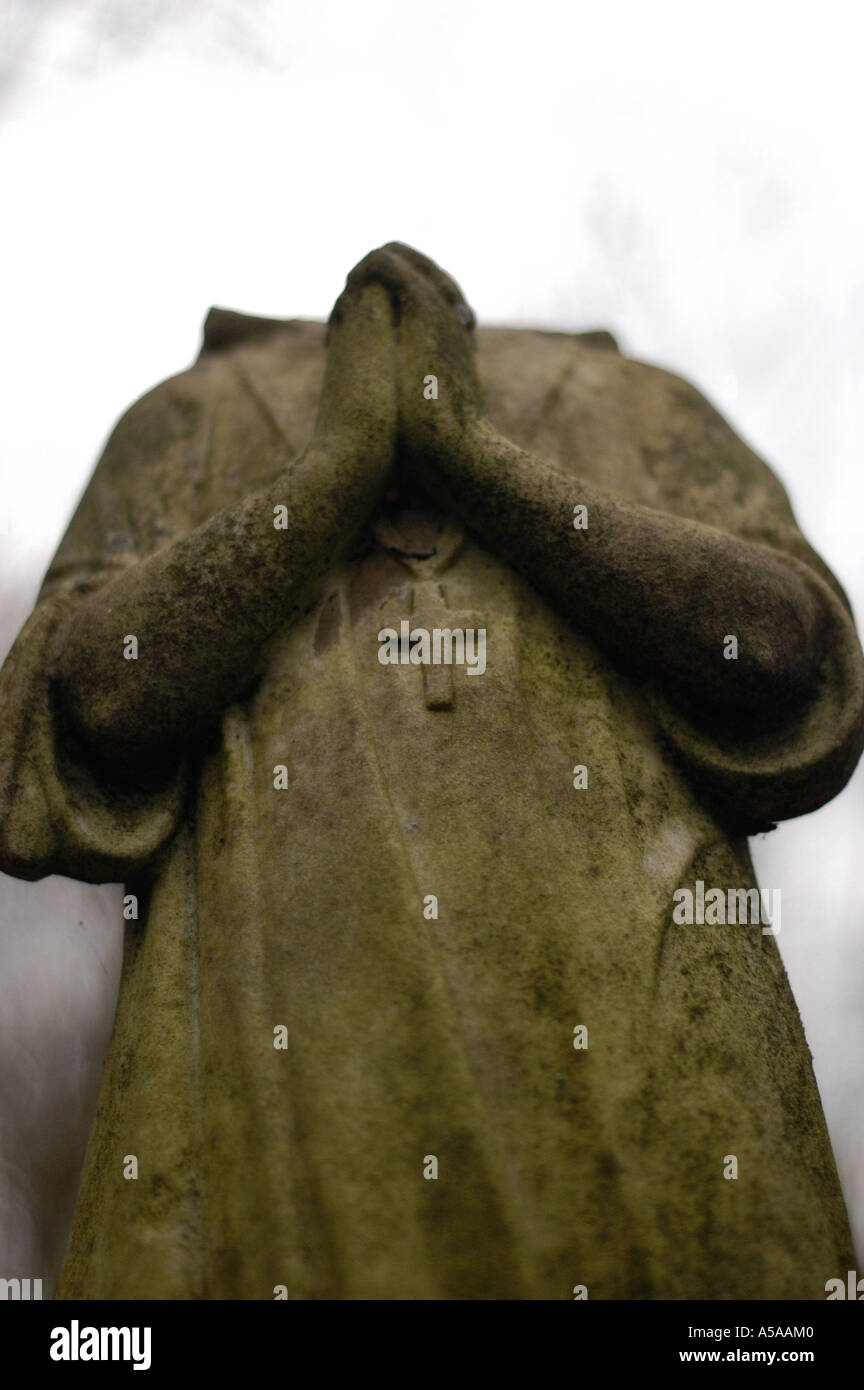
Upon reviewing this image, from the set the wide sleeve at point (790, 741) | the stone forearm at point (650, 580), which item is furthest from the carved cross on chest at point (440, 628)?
the wide sleeve at point (790, 741)

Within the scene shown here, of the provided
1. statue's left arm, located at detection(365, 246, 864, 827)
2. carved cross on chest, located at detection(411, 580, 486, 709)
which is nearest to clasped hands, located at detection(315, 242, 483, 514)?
statue's left arm, located at detection(365, 246, 864, 827)

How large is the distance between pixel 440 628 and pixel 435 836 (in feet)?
1.69

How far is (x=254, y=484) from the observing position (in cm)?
357

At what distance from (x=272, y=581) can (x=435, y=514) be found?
1.58 feet

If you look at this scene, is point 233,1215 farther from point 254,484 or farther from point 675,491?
point 675,491

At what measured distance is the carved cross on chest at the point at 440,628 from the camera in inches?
114

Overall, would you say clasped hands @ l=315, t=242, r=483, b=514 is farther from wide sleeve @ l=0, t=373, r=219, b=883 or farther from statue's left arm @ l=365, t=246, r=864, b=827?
wide sleeve @ l=0, t=373, r=219, b=883

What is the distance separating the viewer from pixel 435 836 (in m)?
2.73

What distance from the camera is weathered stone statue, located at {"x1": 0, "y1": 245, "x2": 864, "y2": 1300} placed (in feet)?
7.99

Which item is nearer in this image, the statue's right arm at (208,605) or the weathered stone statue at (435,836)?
the weathered stone statue at (435,836)

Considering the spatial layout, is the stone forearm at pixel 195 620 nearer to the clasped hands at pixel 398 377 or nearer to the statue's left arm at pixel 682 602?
the clasped hands at pixel 398 377

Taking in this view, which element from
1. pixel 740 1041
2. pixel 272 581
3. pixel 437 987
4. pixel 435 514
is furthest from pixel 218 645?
pixel 740 1041

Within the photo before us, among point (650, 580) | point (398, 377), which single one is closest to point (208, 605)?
point (398, 377)

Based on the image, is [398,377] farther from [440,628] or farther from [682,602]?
[682,602]
